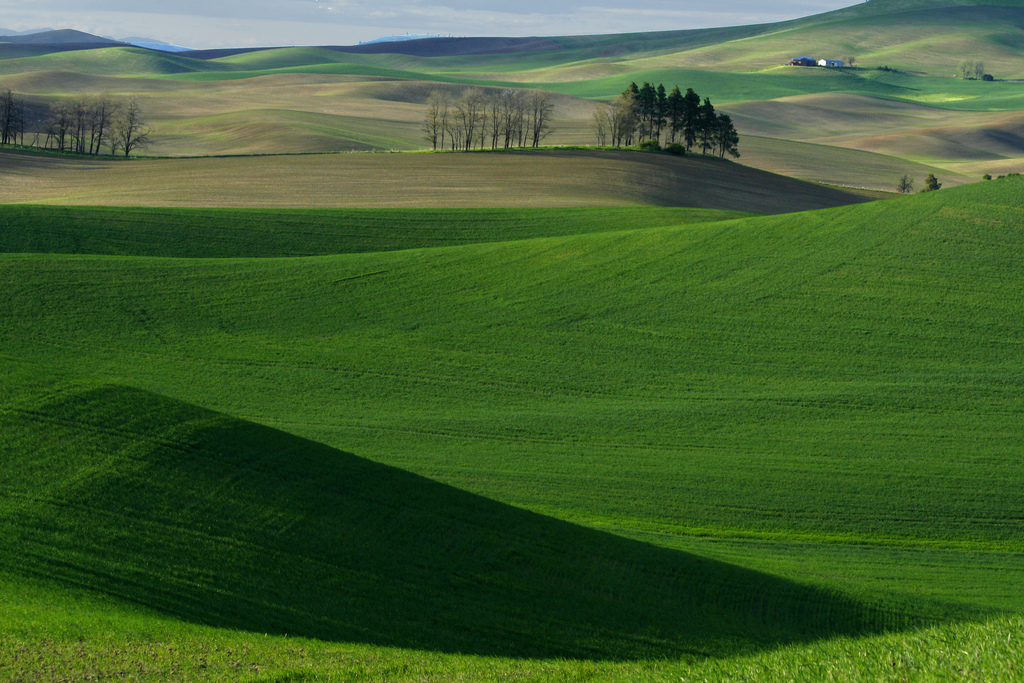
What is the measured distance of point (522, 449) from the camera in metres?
27.7

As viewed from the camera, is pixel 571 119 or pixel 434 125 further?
pixel 571 119

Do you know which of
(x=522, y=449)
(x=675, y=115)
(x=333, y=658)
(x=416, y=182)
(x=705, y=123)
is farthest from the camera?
(x=675, y=115)

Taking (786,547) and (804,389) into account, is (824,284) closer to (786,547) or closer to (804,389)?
(804,389)

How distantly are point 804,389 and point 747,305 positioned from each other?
7930 mm

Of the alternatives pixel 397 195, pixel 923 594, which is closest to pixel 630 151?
pixel 397 195

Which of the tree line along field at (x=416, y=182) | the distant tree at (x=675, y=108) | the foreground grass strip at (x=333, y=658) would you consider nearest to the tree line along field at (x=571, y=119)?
the distant tree at (x=675, y=108)

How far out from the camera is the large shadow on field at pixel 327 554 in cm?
1575

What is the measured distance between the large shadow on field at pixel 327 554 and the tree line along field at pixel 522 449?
7 centimetres

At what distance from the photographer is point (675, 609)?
714 inches

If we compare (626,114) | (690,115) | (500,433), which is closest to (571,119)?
(626,114)

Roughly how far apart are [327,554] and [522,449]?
1107 cm

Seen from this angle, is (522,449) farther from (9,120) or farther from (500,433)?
(9,120)

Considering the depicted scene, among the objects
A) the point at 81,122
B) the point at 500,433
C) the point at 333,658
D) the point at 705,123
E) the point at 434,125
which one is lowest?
the point at 500,433

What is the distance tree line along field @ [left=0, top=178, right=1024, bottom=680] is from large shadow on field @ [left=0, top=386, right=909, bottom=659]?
7 centimetres
